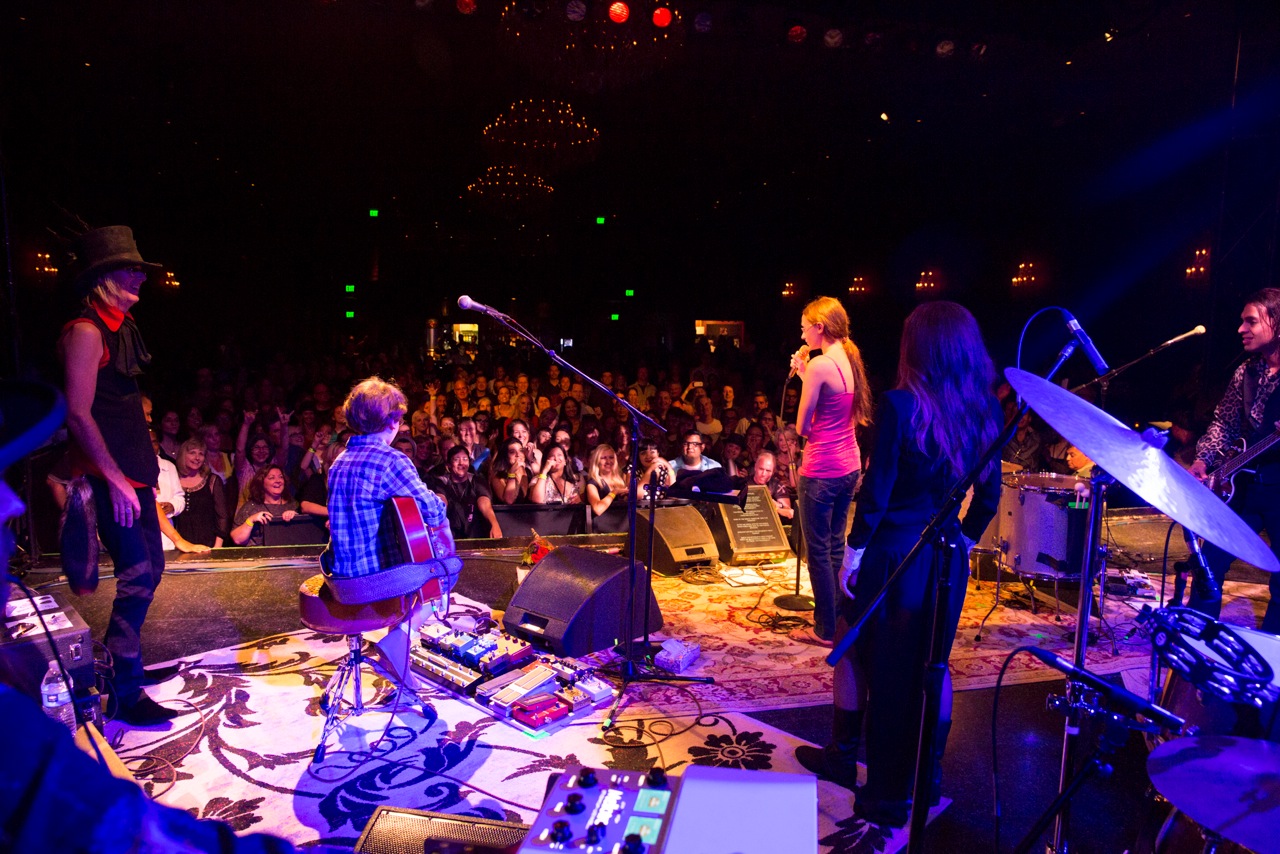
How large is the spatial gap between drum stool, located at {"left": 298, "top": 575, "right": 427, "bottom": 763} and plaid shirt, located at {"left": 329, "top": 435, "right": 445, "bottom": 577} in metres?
0.13

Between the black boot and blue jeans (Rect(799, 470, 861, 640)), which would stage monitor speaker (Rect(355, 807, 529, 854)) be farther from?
blue jeans (Rect(799, 470, 861, 640))

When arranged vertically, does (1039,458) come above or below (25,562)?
above

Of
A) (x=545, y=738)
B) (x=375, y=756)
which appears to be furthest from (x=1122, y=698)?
(x=375, y=756)

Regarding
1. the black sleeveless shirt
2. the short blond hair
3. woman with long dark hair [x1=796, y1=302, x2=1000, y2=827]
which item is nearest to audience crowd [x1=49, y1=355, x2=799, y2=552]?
the short blond hair

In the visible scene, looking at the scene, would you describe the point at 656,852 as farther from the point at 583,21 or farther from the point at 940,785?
the point at 583,21

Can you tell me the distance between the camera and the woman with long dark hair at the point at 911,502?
86.9 inches

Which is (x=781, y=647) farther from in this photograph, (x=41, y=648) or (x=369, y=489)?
(x=41, y=648)

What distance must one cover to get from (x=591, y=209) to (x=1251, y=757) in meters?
12.6

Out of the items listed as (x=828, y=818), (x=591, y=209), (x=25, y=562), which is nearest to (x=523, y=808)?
(x=828, y=818)

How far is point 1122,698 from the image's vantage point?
1307mm

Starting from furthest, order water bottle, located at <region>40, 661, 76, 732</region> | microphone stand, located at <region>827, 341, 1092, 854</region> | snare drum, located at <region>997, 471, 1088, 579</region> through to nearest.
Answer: snare drum, located at <region>997, 471, 1088, 579</region> → water bottle, located at <region>40, 661, 76, 732</region> → microphone stand, located at <region>827, 341, 1092, 854</region>

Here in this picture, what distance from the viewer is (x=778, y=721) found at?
3039 millimetres

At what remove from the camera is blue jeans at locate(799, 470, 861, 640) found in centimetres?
365

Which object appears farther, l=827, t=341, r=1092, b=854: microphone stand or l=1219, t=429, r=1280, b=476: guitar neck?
l=1219, t=429, r=1280, b=476: guitar neck
